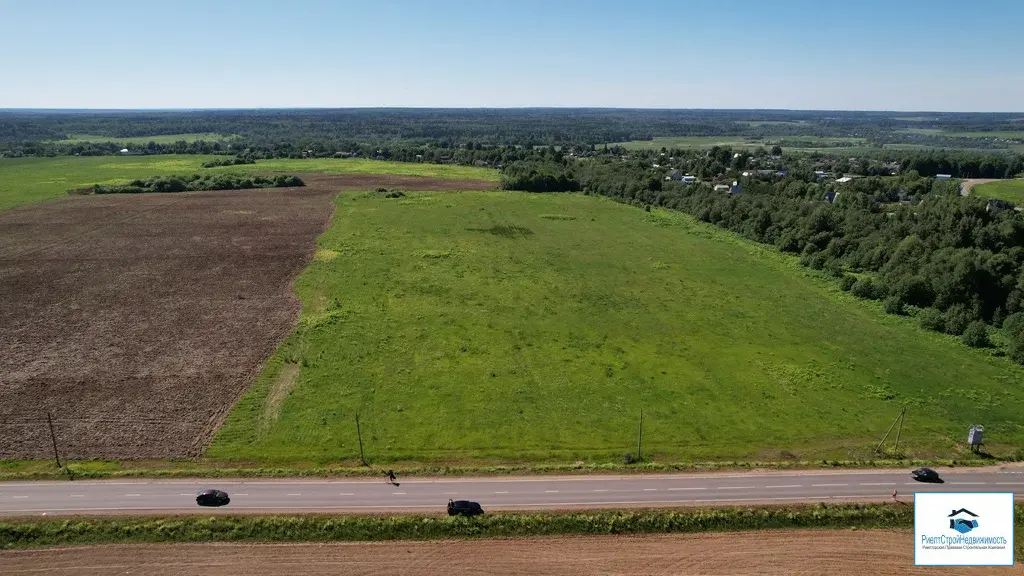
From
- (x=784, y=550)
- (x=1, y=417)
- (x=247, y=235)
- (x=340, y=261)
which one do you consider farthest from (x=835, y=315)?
(x=247, y=235)

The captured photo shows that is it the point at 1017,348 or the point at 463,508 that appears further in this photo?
the point at 1017,348

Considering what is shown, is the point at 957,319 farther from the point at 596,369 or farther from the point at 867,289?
the point at 596,369

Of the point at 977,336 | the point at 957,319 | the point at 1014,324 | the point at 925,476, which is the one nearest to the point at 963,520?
the point at 925,476

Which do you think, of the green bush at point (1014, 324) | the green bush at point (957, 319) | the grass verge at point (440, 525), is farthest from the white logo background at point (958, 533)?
the green bush at point (1014, 324)

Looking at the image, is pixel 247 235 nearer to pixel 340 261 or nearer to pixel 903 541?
pixel 340 261

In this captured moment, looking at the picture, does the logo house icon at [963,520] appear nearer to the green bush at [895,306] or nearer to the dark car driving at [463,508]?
the dark car driving at [463,508]

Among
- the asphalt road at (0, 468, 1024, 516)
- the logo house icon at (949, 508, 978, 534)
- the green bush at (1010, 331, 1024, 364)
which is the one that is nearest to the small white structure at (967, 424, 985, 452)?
the asphalt road at (0, 468, 1024, 516)

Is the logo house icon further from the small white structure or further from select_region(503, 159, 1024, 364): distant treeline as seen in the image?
select_region(503, 159, 1024, 364): distant treeline
